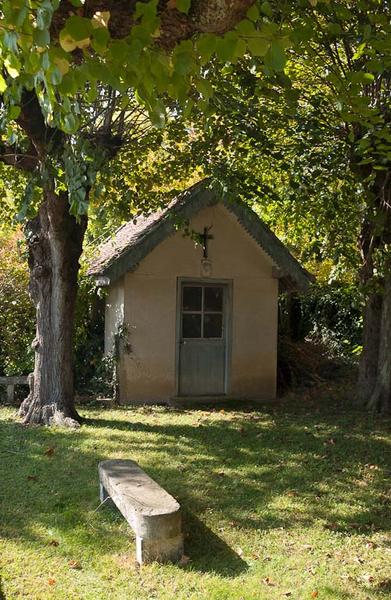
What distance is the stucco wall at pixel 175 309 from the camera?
12680 millimetres

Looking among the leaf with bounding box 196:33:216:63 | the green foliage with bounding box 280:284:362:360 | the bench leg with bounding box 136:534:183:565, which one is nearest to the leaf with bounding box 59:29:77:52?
the leaf with bounding box 196:33:216:63

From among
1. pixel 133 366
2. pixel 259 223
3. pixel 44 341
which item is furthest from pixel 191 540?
pixel 259 223

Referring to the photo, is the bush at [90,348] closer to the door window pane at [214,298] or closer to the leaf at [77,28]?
the door window pane at [214,298]

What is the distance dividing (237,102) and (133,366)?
567cm

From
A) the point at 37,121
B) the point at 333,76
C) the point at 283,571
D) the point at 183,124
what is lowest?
the point at 283,571

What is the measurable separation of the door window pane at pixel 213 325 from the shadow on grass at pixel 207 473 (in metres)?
2.70

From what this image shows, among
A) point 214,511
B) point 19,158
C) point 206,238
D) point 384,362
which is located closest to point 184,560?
point 214,511

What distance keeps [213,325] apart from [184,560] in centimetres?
859

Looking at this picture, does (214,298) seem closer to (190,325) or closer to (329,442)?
(190,325)

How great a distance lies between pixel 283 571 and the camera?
486 centimetres

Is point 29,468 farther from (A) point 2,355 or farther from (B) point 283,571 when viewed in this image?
(A) point 2,355

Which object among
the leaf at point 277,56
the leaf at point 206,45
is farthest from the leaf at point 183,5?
the leaf at point 277,56

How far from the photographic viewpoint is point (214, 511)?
6.14 metres

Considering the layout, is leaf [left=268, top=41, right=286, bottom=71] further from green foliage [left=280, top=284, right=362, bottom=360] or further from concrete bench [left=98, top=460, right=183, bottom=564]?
green foliage [left=280, top=284, right=362, bottom=360]
